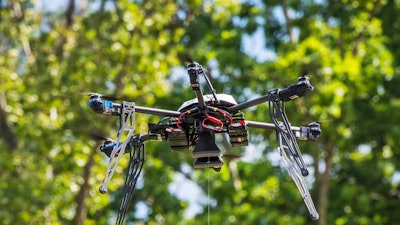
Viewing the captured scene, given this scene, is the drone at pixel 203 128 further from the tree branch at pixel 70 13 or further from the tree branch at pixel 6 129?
the tree branch at pixel 70 13

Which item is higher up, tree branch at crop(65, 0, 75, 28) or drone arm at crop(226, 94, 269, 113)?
tree branch at crop(65, 0, 75, 28)

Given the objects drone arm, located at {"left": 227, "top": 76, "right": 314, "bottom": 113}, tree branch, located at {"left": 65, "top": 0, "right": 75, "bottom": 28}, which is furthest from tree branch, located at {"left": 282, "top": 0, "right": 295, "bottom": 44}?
drone arm, located at {"left": 227, "top": 76, "right": 314, "bottom": 113}

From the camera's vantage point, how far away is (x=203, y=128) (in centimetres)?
909

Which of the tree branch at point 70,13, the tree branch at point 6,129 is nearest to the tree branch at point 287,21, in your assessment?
the tree branch at point 70,13

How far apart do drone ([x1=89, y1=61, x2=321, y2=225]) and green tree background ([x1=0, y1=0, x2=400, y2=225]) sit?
921 centimetres

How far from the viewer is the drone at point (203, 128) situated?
8.76 meters

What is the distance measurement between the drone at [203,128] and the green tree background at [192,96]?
9207 millimetres

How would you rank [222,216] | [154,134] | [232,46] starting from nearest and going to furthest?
[154,134] → [222,216] → [232,46]

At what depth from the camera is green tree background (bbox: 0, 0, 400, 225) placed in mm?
19609

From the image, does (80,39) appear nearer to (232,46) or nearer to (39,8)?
(39,8)

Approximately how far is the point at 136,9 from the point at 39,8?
2985mm

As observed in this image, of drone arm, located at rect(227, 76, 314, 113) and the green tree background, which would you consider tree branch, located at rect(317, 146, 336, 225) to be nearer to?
the green tree background

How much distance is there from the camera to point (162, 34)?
22422 millimetres

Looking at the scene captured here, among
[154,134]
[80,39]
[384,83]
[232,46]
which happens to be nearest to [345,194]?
[384,83]
